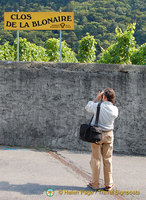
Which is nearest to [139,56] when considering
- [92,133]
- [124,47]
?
[124,47]

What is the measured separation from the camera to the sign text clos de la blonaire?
7137mm

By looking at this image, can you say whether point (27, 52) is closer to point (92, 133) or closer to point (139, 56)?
point (139, 56)

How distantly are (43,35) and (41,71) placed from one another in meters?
34.1

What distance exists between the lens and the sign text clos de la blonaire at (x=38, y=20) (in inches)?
281

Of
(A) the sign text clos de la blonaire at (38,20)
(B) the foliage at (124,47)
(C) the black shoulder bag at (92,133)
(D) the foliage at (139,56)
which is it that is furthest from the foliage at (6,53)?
(C) the black shoulder bag at (92,133)

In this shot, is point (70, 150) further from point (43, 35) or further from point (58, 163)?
point (43, 35)

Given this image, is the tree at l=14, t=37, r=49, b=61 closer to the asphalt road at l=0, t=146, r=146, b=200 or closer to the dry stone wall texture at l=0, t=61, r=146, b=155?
the dry stone wall texture at l=0, t=61, r=146, b=155

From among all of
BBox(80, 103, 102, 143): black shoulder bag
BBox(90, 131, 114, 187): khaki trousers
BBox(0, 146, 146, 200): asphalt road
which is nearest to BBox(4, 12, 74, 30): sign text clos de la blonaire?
BBox(0, 146, 146, 200): asphalt road

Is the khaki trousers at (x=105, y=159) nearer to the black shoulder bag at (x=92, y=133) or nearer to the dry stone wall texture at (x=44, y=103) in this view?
the black shoulder bag at (x=92, y=133)

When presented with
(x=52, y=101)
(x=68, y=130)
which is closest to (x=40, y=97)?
(x=52, y=101)

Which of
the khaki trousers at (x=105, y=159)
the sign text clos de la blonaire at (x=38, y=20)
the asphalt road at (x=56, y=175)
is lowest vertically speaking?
the asphalt road at (x=56, y=175)

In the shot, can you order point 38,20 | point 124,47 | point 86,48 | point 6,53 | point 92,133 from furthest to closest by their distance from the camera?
1. point 6,53
2. point 86,48
3. point 124,47
4. point 38,20
5. point 92,133

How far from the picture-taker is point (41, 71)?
6.05 metres

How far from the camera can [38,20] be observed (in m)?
7.22
